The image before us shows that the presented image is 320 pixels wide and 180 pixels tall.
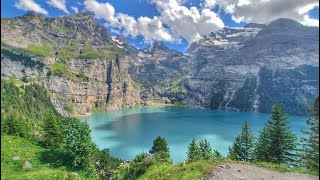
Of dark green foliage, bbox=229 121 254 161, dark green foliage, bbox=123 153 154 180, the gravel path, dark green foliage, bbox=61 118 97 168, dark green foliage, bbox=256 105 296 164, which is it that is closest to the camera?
the gravel path

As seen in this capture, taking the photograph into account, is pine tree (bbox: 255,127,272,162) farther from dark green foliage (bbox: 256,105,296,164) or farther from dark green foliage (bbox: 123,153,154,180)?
dark green foliage (bbox: 123,153,154,180)

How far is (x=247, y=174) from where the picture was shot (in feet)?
75.8

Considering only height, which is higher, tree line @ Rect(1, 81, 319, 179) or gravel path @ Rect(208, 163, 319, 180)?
gravel path @ Rect(208, 163, 319, 180)

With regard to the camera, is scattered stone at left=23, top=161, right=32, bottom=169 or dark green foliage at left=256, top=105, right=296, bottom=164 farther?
dark green foliage at left=256, top=105, right=296, bottom=164

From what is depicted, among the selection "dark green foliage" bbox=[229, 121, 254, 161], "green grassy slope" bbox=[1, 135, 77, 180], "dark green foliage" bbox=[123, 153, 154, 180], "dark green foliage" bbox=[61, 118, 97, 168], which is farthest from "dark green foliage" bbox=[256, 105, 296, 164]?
"green grassy slope" bbox=[1, 135, 77, 180]

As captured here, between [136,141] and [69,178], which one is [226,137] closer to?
[136,141]

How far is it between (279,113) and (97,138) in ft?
496

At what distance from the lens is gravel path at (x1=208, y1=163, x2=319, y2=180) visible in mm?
22078

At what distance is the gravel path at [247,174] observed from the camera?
22.1 m

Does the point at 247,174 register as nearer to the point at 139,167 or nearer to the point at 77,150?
the point at 139,167

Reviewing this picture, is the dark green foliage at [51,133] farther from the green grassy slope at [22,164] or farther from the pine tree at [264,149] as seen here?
the pine tree at [264,149]

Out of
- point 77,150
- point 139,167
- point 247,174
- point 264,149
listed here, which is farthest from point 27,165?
point 264,149

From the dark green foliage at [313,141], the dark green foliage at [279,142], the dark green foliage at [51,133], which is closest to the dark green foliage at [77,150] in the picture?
the dark green foliage at [51,133]

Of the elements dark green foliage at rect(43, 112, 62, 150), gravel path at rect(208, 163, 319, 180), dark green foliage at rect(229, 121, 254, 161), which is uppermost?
gravel path at rect(208, 163, 319, 180)
